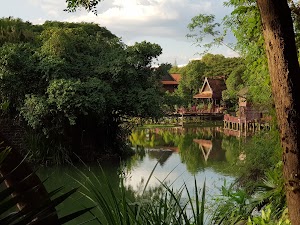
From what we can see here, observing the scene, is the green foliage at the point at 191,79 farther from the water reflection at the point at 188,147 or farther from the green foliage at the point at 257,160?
the green foliage at the point at 257,160

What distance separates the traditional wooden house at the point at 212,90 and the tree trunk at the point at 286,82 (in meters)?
33.8

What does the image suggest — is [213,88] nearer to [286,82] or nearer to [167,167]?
[167,167]

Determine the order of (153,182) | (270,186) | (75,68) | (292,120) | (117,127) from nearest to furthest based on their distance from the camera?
(292,120)
(270,186)
(153,182)
(75,68)
(117,127)

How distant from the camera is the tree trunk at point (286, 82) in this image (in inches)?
73.2

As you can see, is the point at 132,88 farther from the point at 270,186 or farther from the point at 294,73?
the point at 294,73

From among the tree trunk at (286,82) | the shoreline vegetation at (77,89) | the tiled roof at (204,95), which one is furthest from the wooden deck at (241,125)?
the tree trunk at (286,82)

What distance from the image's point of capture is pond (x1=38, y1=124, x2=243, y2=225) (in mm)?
9164

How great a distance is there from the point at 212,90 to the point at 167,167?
23.4 meters

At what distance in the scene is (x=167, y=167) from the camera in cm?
1262

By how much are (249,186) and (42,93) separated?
6.60m

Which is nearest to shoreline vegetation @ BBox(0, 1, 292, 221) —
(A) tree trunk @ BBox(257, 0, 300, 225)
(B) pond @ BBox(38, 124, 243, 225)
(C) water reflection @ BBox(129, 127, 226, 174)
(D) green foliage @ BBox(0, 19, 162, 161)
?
(D) green foliage @ BBox(0, 19, 162, 161)

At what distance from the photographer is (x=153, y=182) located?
32.9ft

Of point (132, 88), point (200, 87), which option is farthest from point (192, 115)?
point (132, 88)

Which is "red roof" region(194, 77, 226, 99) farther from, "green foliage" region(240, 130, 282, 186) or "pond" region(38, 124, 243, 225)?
"green foliage" region(240, 130, 282, 186)
